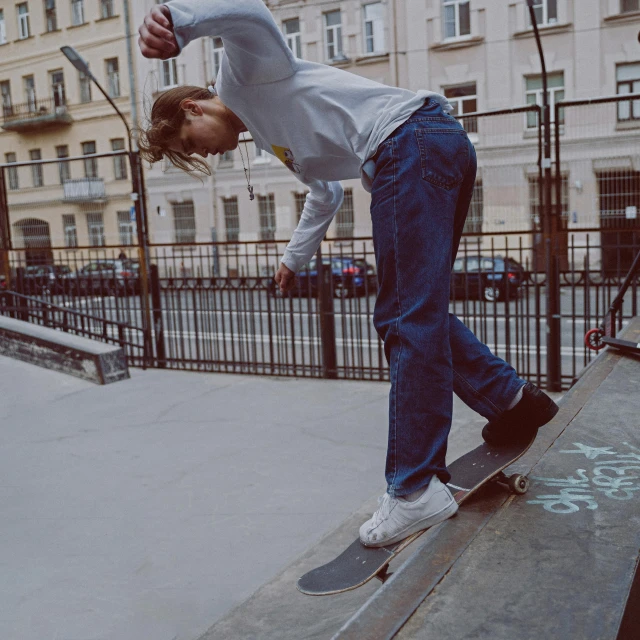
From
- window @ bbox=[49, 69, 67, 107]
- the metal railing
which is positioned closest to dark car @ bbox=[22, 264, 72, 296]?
the metal railing

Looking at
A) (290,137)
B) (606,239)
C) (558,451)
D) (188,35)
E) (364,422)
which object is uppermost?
(188,35)

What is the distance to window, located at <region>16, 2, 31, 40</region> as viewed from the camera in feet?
111

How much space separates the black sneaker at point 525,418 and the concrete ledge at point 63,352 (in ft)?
19.4

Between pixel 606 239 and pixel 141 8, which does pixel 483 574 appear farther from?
pixel 141 8

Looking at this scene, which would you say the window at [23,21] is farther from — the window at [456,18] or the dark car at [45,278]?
the dark car at [45,278]

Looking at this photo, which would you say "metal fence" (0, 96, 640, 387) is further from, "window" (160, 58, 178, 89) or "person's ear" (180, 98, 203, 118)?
"window" (160, 58, 178, 89)

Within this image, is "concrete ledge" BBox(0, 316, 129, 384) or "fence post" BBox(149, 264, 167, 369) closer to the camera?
"concrete ledge" BBox(0, 316, 129, 384)

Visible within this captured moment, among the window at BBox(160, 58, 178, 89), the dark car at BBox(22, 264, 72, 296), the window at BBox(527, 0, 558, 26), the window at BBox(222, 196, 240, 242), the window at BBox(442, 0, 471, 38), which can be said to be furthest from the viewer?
the window at BBox(160, 58, 178, 89)

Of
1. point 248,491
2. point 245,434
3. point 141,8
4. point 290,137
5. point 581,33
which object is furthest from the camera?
point 141,8

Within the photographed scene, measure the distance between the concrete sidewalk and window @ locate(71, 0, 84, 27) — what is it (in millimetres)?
29626

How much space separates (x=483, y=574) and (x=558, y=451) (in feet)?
3.49

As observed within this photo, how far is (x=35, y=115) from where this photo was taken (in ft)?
110

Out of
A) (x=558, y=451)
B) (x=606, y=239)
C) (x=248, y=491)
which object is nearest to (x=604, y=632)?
(x=558, y=451)

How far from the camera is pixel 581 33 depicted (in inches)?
842
